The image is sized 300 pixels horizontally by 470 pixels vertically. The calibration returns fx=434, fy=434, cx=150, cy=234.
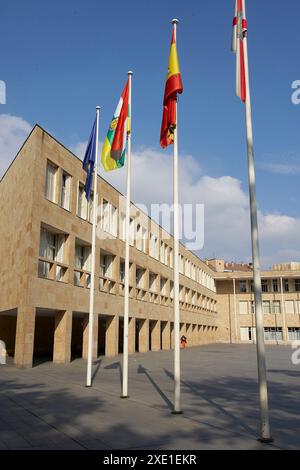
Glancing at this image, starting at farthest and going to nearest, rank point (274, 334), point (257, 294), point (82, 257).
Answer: point (274, 334) < point (82, 257) < point (257, 294)

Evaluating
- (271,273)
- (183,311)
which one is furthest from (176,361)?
(271,273)

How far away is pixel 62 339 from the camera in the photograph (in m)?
24.2

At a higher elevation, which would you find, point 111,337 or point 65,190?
point 65,190

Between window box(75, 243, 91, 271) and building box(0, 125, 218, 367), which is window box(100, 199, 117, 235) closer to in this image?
building box(0, 125, 218, 367)

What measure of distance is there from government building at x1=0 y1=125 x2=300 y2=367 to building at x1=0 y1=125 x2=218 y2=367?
54 millimetres

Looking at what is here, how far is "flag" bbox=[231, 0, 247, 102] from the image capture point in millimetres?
9062

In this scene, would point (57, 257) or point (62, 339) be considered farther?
point (57, 257)

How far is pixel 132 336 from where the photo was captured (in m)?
34.6

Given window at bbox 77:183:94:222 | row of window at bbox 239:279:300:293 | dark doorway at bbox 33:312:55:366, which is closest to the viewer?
window at bbox 77:183:94:222

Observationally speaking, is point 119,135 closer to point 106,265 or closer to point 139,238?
point 106,265

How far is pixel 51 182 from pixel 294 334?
53.1 meters

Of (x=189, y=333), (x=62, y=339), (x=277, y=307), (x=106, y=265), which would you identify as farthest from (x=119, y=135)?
(x=277, y=307)

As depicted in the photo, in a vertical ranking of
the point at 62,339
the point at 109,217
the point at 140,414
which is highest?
the point at 109,217

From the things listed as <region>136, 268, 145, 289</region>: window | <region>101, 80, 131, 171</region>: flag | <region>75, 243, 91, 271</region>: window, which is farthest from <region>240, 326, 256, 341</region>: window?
<region>101, 80, 131, 171</region>: flag
